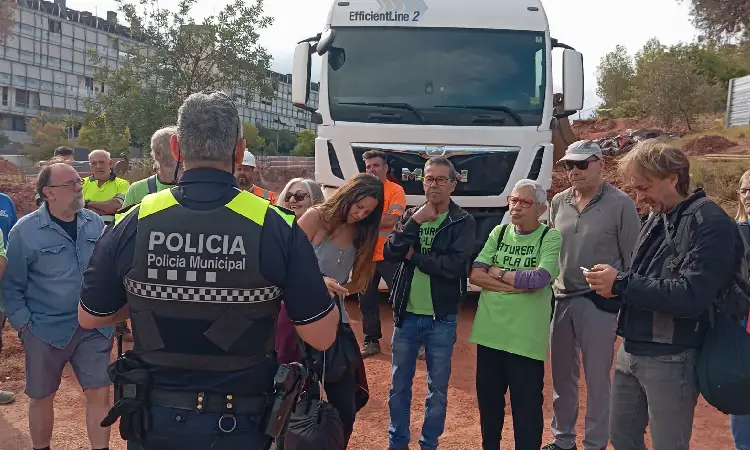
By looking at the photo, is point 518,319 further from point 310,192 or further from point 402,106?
point 402,106

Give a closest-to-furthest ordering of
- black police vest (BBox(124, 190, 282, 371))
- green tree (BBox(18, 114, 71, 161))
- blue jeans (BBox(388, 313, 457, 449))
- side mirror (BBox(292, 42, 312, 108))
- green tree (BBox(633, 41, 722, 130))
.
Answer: black police vest (BBox(124, 190, 282, 371)) < blue jeans (BBox(388, 313, 457, 449)) < side mirror (BBox(292, 42, 312, 108)) < green tree (BBox(633, 41, 722, 130)) < green tree (BBox(18, 114, 71, 161))

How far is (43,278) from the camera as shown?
12.5 ft

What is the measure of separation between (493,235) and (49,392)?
291 centimetres

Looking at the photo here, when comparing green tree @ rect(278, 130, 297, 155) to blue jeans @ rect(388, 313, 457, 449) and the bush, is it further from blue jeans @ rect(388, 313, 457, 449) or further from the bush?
blue jeans @ rect(388, 313, 457, 449)

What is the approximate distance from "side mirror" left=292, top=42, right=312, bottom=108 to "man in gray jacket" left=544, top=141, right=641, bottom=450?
11.5ft

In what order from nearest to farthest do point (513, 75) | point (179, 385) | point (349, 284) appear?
point (179, 385)
point (349, 284)
point (513, 75)

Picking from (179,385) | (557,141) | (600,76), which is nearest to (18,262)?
(179,385)

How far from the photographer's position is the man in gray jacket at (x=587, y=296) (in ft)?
13.3

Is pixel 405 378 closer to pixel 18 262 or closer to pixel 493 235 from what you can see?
pixel 493 235

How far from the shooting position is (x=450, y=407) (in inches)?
205

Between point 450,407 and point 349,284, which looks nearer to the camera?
point 349,284

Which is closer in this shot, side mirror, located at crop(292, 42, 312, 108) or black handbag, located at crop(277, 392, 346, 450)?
black handbag, located at crop(277, 392, 346, 450)

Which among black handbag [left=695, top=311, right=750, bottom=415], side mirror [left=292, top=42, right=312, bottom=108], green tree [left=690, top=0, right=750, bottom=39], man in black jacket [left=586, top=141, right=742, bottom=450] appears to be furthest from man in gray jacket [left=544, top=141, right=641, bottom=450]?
green tree [left=690, top=0, right=750, bottom=39]

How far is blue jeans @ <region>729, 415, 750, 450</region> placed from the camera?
3.86 meters
